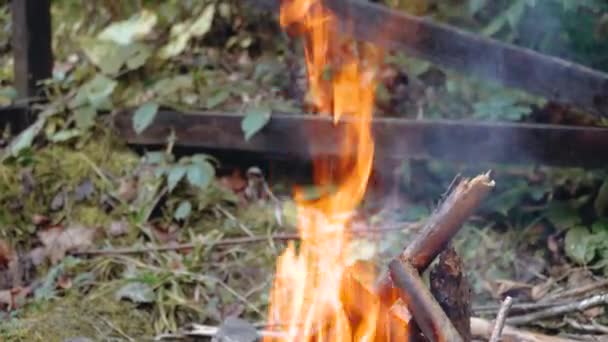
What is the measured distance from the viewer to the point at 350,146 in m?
3.66

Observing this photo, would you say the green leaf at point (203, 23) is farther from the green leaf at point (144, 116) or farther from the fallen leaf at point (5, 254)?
the fallen leaf at point (5, 254)

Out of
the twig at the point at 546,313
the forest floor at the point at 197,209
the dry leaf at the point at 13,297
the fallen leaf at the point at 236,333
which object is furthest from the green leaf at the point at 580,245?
the dry leaf at the point at 13,297

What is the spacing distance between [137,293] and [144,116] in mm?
965

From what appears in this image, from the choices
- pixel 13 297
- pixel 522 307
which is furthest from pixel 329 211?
pixel 13 297

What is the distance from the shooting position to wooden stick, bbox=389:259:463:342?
1831 mm

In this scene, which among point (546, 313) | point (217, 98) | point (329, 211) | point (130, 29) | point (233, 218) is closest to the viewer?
point (546, 313)

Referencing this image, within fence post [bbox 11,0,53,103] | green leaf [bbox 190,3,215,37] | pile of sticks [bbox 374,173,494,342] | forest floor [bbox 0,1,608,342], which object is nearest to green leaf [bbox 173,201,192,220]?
forest floor [bbox 0,1,608,342]

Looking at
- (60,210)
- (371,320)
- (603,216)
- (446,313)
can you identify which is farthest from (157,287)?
(603,216)

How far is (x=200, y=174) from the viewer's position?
3.66m

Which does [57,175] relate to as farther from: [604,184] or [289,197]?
[604,184]

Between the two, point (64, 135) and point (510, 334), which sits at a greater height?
point (64, 135)

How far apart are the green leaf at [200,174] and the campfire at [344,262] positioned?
38cm

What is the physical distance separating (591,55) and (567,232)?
Result: 1.04m

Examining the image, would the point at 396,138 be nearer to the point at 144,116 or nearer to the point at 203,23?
the point at 144,116
